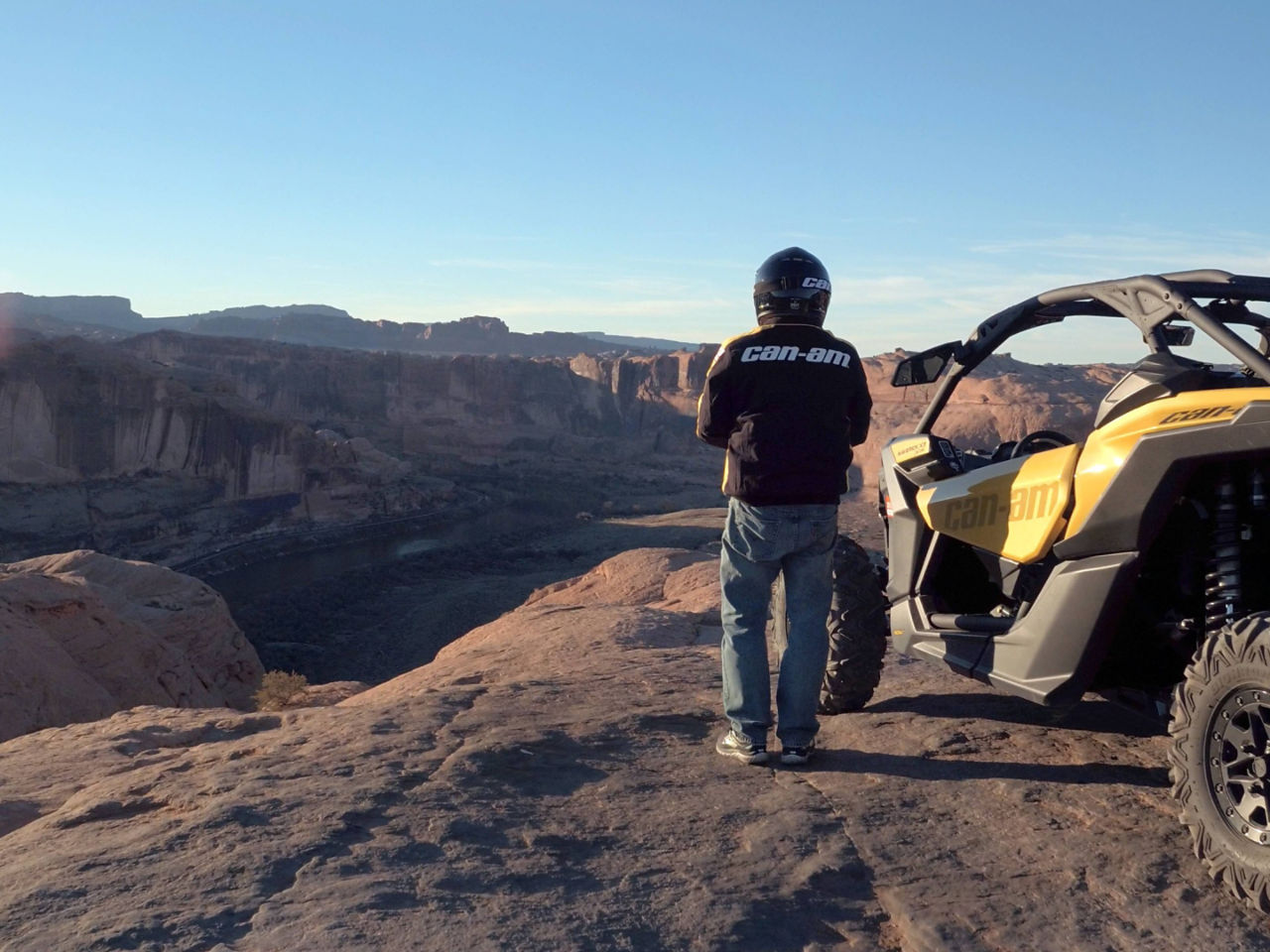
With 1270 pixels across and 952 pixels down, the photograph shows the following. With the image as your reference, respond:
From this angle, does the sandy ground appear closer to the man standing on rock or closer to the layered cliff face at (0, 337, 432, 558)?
the man standing on rock

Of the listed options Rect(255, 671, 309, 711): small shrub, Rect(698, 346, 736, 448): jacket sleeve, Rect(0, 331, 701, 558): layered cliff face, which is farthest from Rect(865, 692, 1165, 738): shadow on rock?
Rect(0, 331, 701, 558): layered cliff face

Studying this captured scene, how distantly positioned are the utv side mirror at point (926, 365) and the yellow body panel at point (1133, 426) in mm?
1413

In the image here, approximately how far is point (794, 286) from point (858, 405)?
520 millimetres

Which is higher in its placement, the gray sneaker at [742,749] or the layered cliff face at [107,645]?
the gray sneaker at [742,749]

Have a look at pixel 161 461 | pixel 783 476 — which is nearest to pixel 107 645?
pixel 783 476

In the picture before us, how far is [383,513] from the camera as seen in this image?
4856 cm

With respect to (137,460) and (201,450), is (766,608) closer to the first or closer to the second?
(137,460)

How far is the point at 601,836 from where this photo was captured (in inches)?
127

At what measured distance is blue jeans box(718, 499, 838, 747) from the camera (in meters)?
3.97

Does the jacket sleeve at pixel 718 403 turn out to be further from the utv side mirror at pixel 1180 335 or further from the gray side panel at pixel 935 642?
the utv side mirror at pixel 1180 335

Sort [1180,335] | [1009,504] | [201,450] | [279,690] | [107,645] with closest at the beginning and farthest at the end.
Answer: [1180,335]
[1009,504]
[279,690]
[107,645]
[201,450]

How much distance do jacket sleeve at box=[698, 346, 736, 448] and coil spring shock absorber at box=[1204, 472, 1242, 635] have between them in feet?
5.33

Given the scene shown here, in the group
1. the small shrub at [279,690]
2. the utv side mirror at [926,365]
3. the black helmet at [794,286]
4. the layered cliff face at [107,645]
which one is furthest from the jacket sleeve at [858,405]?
the layered cliff face at [107,645]

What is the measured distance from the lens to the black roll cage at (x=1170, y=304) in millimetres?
3150
